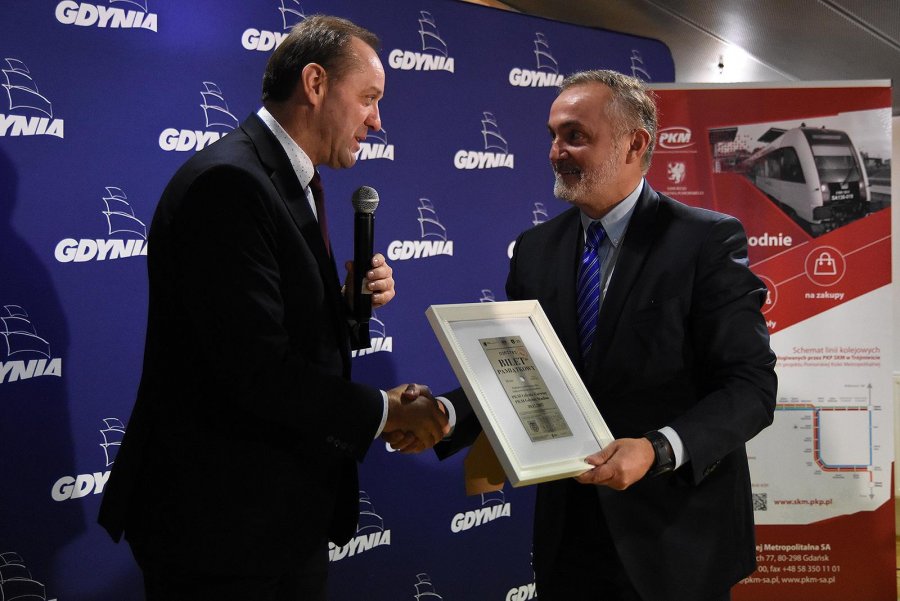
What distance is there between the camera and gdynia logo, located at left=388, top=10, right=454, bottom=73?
12.6 feet

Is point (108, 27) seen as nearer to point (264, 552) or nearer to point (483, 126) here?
point (483, 126)

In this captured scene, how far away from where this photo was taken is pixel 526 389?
1947 mm

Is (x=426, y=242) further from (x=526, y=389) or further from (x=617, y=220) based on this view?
(x=526, y=389)

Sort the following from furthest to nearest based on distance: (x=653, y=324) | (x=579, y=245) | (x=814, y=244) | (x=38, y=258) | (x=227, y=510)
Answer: (x=814, y=244) → (x=38, y=258) → (x=579, y=245) → (x=653, y=324) → (x=227, y=510)

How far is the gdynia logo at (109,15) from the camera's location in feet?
9.77

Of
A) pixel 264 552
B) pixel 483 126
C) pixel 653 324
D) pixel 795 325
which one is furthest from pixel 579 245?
pixel 795 325

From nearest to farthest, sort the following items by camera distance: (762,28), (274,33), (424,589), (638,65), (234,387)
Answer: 1. (234,387)
2. (274,33)
3. (424,589)
4. (638,65)
5. (762,28)

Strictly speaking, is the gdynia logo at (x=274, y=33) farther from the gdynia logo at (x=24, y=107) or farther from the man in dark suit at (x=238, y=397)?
the man in dark suit at (x=238, y=397)

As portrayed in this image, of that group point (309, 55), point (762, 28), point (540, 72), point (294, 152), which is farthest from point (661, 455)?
point (762, 28)

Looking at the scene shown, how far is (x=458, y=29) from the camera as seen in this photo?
4.02 m

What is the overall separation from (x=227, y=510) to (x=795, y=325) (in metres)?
3.26

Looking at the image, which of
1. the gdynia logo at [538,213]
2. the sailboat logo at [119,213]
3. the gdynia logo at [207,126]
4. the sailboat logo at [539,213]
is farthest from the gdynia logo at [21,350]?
the sailboat logo at [539,213]

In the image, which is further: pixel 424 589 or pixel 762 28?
pixel 762 28

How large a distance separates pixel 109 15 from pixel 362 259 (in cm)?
167
